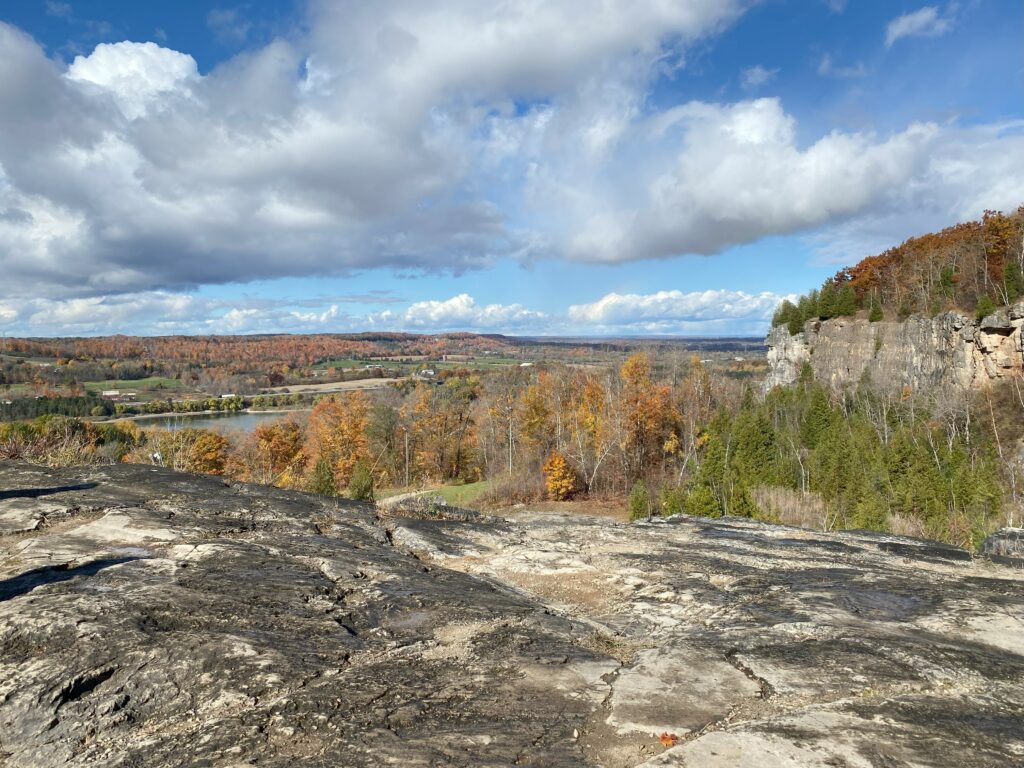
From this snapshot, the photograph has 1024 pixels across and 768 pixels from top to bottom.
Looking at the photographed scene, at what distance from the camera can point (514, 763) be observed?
3.50 metres

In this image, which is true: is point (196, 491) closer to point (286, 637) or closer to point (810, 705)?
point (286, 637)

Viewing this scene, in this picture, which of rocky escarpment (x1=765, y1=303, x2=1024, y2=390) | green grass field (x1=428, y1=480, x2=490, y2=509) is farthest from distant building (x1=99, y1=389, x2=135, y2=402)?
rocky escarpment (x1=765, y1=303, x2=1024, y2=390)

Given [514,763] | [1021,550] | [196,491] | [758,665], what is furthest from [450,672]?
[1021,550]

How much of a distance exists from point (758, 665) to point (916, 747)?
4.36 feet

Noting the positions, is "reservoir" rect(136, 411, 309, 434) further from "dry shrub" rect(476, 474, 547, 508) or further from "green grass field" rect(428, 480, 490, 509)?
"dry shrub" rect(476, 474, 547, 508)

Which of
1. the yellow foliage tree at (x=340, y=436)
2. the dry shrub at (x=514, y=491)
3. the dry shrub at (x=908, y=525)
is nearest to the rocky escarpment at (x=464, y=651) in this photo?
the dry shrub at (x=908, y=525)

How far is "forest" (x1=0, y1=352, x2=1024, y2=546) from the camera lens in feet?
127

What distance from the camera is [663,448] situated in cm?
5762

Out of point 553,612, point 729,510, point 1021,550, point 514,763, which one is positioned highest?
point 514,763

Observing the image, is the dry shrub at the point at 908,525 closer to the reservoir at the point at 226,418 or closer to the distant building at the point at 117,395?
the reservoir at the point at 226,418

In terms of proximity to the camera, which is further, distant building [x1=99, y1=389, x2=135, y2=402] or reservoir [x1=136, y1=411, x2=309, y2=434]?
distant building [x1=99, y1=389, x2=135, y2=402]

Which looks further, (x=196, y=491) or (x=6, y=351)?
(x=6, y=351)

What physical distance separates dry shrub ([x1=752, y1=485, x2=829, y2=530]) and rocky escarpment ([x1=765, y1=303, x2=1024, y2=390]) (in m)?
26.4

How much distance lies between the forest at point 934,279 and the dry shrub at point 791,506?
2975 cm
